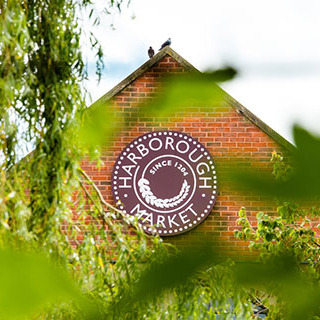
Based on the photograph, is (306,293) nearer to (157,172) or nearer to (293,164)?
(293,164)

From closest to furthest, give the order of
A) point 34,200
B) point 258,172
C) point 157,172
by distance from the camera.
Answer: point 258,172
point 34,200
point 157,172

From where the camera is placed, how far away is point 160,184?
6.11 meters

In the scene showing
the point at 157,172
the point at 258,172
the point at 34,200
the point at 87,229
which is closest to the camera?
the point at 258,172

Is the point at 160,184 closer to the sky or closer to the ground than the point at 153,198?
closer to the sky

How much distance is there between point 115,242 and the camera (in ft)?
11.3

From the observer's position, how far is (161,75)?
0.43 metres

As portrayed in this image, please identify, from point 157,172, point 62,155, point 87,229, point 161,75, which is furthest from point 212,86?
point 157,172

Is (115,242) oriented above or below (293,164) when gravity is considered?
below

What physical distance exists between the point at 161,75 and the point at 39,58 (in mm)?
2881

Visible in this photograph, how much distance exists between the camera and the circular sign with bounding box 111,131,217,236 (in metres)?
6.12

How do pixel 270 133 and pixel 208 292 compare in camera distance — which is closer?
pixel 208 292

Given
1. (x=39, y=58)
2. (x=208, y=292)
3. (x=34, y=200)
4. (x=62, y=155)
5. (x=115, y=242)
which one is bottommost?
(x=208, y=292)

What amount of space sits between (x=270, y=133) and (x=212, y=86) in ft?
19.3

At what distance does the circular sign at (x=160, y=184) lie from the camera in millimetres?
6125
